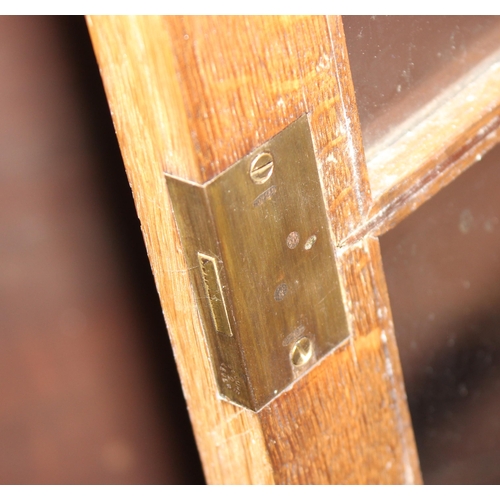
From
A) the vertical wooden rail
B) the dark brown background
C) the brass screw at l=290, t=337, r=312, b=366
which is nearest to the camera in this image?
the vertical wooden rail

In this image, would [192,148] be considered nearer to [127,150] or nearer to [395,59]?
[127,150]

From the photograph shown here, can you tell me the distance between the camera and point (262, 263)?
19.6 inches

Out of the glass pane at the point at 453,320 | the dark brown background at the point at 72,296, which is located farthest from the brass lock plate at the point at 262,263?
the dark brown background at the point at 72,296

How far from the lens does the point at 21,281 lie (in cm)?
75

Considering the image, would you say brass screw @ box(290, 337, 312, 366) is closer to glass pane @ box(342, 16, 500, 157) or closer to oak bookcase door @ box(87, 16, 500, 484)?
oak bookcase door @ box(87, 16, 500, 484)

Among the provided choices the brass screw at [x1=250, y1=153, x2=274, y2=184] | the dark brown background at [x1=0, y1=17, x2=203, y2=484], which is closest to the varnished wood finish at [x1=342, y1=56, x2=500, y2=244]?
the brass screw at [x1=250, y1=153, x2=274, y2=184]

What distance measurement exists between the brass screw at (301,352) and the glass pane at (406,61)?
6.1 inches

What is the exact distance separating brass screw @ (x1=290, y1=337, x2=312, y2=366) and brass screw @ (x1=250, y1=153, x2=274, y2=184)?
0.13 m

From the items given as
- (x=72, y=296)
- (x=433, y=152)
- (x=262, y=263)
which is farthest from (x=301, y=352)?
(x=72, y=296)

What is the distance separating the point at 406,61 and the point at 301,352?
241mm

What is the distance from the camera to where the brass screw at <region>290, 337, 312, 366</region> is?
55 cm
